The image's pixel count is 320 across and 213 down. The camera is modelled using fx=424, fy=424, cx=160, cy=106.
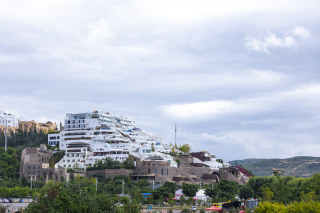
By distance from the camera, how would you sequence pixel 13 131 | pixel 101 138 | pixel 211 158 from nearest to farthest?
pixel 101 138, pixel 211 158, pixel 13 131

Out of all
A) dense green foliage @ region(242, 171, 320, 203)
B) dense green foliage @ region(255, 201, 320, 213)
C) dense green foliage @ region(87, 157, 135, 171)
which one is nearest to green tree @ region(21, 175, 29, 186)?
dense green foliage @ region(87, 157, 135, 171)

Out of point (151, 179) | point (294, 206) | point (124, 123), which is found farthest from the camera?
point (124, 123)

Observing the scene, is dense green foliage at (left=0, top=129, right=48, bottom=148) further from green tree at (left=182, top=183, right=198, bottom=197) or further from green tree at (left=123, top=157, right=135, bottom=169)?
green tree at (left=182, top=183, right=198, bottom=197)

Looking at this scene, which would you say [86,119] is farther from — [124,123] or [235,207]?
[235,207]

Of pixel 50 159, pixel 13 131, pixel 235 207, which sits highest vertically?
pixel 13 131

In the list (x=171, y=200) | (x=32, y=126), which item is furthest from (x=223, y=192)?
(x=32, y=126)

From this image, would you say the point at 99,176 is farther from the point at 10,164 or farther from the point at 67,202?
the point at 67,202

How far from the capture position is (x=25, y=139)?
128 m

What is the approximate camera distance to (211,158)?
12794cm

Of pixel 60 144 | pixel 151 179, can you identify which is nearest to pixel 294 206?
pixel 151 179

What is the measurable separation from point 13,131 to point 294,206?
117207 mm

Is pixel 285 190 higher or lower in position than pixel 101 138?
lower

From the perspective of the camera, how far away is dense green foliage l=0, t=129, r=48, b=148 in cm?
12579

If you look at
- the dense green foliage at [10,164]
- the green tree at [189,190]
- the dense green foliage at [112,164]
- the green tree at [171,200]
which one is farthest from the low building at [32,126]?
the green tree at [171,200]
